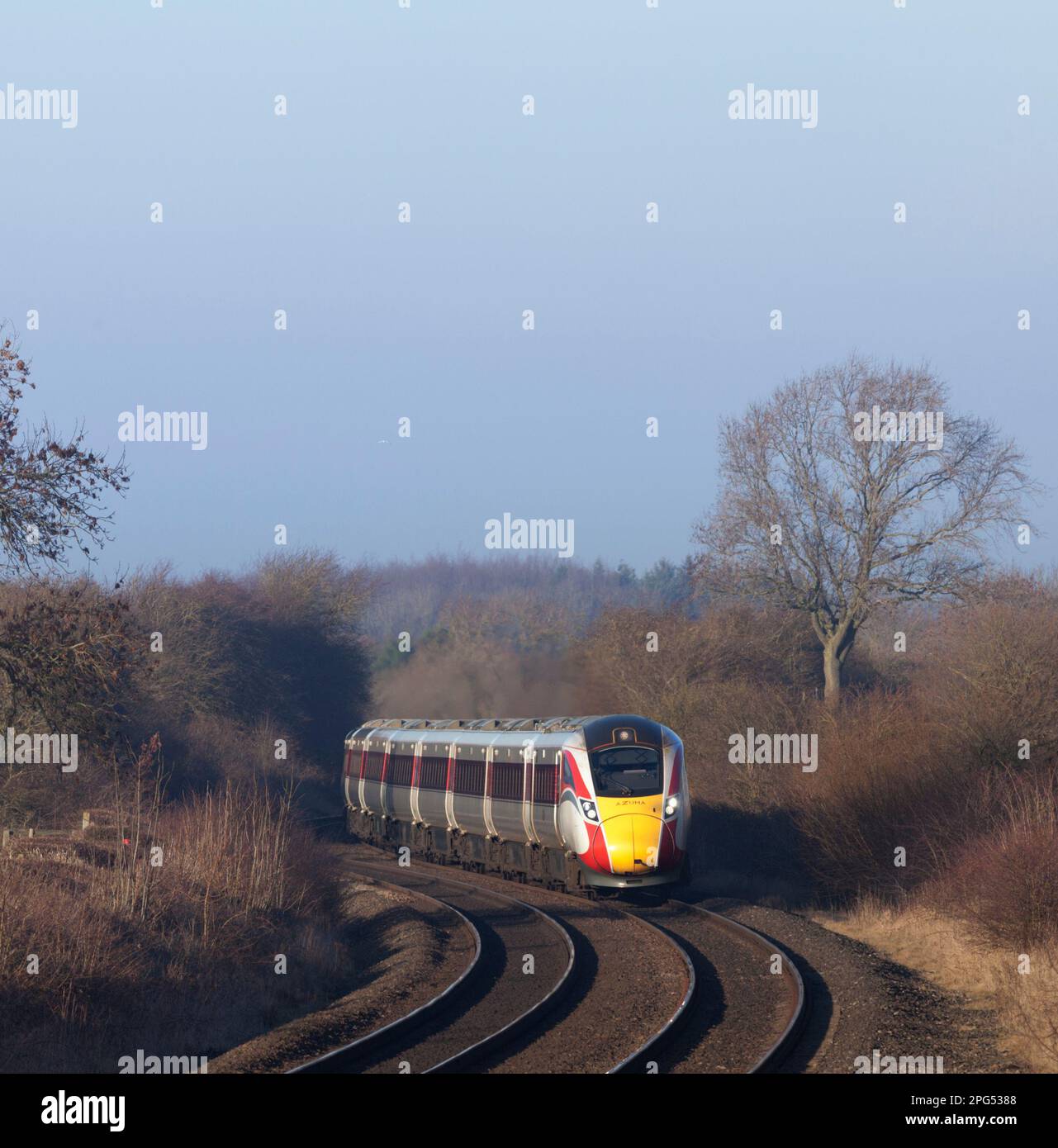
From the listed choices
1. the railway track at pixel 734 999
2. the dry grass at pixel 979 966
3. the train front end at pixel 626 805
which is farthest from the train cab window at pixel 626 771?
the dry grass at pixel 979 966

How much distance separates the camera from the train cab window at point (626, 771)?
20.8 meters

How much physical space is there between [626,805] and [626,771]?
2.18 feet

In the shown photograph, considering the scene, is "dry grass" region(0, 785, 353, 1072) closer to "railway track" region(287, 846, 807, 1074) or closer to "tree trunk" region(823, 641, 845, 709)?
"railway track" region(287, 846, 807, 1074)

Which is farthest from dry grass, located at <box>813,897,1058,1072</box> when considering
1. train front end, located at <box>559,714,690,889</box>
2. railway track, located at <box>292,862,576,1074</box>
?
railway track, located at <box>292,862,576,1074</box>

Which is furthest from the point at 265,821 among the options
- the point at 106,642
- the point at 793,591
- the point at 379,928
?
the point at 793,591

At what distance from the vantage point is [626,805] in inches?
812

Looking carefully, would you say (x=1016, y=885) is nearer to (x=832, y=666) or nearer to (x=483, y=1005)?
(x=483, y=1005)

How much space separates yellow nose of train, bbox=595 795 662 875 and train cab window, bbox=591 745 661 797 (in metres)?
0.23

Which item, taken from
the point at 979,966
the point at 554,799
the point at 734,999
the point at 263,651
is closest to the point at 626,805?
the point at 554,799

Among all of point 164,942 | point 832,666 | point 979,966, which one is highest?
point 832,666

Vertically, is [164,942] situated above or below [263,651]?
below

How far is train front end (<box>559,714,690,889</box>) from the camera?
67.5ft

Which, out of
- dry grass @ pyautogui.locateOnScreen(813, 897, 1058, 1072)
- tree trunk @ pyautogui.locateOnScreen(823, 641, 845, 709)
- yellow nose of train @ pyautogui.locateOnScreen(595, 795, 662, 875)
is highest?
tree trunk @ pyautogui.locateOnScreen(823, 641, 845, 709)

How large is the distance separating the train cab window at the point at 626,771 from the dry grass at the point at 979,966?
12.8ft
